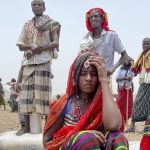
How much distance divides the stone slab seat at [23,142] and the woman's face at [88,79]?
7.13 ft

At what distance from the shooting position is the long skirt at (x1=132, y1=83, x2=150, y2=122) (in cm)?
725

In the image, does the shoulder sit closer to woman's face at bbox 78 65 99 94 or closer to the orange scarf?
the orange scarf

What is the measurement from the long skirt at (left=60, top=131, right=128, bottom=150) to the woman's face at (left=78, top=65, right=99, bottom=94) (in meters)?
0.40

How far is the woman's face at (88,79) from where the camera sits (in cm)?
377

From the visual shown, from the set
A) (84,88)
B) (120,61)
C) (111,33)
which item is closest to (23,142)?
(120,61)

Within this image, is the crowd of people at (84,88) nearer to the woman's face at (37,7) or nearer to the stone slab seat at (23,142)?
the woman's face at (37,7)

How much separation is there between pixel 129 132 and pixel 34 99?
11.6 feet

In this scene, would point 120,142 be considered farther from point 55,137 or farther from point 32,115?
point 32,115

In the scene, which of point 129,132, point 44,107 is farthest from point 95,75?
point 129,132

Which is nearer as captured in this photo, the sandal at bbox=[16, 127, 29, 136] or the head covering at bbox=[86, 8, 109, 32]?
the head covering at bbox=[86, 8, 109, 32]

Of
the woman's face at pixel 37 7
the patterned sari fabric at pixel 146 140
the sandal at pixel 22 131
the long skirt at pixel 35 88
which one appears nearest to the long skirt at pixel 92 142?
the patterned sari fabric at pixel 146 140

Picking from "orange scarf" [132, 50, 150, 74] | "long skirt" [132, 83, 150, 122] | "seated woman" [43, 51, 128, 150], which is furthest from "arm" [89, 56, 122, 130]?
"orange scarf" [132, 50, 150, 74]

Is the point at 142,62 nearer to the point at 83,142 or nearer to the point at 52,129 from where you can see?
the point at 52,129

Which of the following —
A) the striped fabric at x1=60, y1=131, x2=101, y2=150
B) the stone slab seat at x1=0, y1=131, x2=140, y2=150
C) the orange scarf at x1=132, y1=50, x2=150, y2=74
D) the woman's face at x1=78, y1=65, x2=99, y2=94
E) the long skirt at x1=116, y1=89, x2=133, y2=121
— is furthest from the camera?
the long skirt at x1=116, y1=89, x2=133, y2=121
